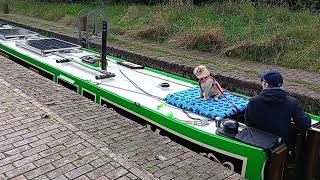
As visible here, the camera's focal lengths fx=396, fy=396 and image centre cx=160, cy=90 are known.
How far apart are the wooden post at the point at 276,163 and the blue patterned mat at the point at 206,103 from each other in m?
1.01

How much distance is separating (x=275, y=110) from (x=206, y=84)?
135 cm

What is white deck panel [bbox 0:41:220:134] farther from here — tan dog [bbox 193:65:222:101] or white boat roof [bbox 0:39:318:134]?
tan dog [bbox 193:65:222:101]

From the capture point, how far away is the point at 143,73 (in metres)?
7.05

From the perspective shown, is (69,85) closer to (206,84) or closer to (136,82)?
(136,82)

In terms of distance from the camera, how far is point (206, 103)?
5242mm

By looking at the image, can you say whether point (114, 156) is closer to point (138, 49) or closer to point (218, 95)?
point (218, 95)

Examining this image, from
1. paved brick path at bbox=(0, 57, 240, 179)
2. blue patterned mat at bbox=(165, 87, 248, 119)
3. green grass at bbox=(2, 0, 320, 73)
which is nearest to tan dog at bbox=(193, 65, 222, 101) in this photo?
blue patterned mat at bbox=(165, 87, 248, 119)

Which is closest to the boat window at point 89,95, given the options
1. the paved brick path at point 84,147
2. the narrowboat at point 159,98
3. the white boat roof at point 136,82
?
the narrowboat at point 159,98

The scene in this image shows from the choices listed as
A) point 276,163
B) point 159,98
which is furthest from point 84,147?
point 159,98

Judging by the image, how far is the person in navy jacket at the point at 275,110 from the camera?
3.97m

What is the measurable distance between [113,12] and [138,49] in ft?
18.5

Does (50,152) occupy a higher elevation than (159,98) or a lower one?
higher

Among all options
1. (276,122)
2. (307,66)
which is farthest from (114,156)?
(307,66)

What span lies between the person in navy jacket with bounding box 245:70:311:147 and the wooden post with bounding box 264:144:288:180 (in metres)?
0.20
